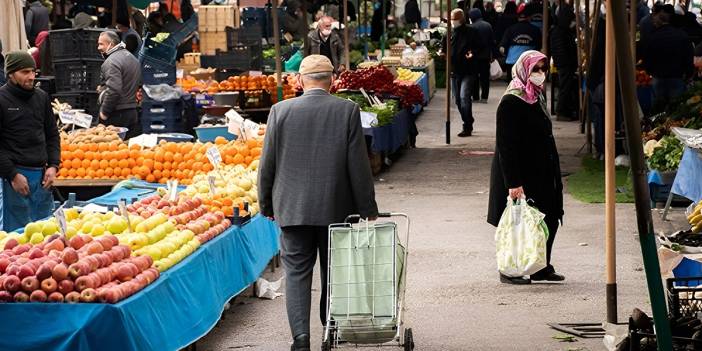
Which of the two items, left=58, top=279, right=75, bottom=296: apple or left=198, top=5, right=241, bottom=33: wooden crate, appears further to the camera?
left=198, top=5, right=241, bottom=33: wooden crate

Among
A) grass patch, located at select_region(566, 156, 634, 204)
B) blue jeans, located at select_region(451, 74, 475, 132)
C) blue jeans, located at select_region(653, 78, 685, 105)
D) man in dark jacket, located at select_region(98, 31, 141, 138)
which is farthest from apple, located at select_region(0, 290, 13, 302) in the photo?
blue jeans, located at select_region(451, 74, 475, 132)

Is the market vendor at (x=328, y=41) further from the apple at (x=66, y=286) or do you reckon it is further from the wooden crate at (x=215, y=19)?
the apple at (x=66, y=286)

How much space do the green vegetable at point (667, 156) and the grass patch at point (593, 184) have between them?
0.74 metres

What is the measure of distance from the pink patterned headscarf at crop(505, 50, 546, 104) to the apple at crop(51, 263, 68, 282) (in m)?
4.31

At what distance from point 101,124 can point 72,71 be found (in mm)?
2133

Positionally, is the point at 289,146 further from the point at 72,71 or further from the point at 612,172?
the point at 72,71

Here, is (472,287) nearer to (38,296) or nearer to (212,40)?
(38,296)

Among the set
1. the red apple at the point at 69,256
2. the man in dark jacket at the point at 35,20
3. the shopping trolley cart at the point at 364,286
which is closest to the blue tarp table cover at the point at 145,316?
the red apple at the point at 69,256

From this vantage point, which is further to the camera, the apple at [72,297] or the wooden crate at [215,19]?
the wooden crate at [215,19]

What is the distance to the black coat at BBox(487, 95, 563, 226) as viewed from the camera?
10.5 meters

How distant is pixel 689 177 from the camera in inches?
519

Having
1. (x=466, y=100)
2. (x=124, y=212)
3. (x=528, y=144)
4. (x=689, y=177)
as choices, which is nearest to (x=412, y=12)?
(x=466, y=100)

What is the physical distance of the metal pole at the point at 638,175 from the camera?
501cm

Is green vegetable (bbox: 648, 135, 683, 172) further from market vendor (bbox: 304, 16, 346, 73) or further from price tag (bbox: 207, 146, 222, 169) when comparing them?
market vendor (bbox: 304, 16, 346, 73)
